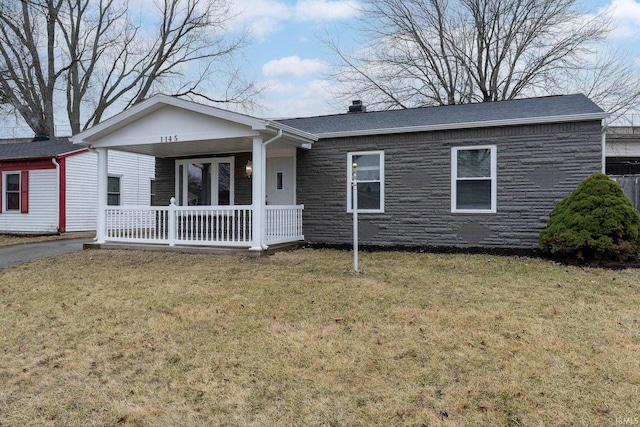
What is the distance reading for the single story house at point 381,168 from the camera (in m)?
8.65

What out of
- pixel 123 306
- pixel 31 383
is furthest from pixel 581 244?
pixel 31 383

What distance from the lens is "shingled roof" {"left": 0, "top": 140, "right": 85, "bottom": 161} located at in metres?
14.4

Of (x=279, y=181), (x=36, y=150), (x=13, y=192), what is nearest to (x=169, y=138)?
(x=279, y=181)

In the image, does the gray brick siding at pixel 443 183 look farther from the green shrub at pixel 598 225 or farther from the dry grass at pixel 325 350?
the dry grass at pixel 325 350

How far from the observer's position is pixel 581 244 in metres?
7.34

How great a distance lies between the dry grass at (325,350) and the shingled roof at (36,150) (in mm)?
9439

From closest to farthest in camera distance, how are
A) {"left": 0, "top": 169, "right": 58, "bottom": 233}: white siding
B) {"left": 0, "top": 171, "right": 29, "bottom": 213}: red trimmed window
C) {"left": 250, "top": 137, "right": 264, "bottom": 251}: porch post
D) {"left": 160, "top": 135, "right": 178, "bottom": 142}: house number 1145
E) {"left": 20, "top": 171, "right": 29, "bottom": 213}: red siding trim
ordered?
{"left": 250, "top": 137, "right": 264, "bottom": 251}: porch post < {"left": 160, "top": 135, "right": 178, "bottom": 142}: house number 1145 < {"left": 0, "top": 169, "right": 58, "bottom": 233}: white siding < {"left": 20, "top": 171, "right": 29, "bottom": 213}: red siding trim < {"left": 0, "top": 171, "right": 29, "bottom": 213}: red trimmed window

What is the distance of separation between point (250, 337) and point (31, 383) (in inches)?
73.3

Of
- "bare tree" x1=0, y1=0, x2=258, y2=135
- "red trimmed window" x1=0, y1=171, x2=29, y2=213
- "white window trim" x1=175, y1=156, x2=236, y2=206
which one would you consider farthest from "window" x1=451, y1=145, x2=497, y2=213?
"bare tree" x1=0, y1=0, x2=258, y2=135

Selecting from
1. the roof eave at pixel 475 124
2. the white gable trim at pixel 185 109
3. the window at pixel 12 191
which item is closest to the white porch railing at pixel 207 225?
the white gable trim at pixel 185 109

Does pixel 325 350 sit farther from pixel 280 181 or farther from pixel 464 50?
pixel 464 50

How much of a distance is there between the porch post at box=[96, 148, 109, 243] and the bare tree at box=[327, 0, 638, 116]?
14.6 metres

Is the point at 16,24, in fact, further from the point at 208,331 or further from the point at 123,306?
the point at 208,331

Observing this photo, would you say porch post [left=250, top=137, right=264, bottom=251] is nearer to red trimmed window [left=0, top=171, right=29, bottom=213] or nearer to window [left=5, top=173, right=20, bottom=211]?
red trimmed window [left=0, top=171, right=29, bottom=213]
